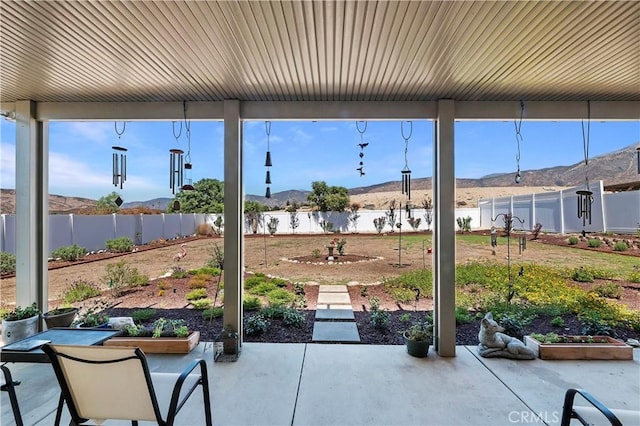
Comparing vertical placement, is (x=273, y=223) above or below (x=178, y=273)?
above

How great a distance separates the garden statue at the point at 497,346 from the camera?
3117 millimetres

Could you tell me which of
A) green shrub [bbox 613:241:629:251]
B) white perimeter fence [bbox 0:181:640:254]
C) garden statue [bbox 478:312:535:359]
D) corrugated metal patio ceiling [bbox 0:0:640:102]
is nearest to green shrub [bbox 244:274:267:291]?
white perimeter fence [bbox 0:181:640:254]

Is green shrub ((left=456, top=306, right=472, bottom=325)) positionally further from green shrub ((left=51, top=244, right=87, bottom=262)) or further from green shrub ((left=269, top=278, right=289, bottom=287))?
green shrub ((left=51, top=244, right=87, bottom=262))

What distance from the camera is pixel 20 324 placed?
10.5 ft

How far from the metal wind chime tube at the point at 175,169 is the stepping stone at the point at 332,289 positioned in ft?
9.96

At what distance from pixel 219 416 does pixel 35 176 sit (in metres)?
3.69

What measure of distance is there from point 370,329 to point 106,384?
10.1ft

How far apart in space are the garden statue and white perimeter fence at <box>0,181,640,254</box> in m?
2.08

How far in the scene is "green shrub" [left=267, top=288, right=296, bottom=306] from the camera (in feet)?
14.7

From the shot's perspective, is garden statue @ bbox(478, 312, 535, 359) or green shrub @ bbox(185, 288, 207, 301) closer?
garden statue @ bbox(478, 312, 535, 359)

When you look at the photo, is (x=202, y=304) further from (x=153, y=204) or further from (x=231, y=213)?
(x=153, y=204)

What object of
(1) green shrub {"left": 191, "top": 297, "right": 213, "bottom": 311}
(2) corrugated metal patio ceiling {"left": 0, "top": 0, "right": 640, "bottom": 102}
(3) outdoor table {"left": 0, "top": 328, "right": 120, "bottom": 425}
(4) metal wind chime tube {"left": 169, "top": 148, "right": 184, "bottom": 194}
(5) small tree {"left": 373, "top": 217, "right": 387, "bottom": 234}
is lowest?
(1) green shrub {"left": 191, "top": 297, "right": 213, "bottom": 311}

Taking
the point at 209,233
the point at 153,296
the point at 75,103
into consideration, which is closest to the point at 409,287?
the point at 153,296
